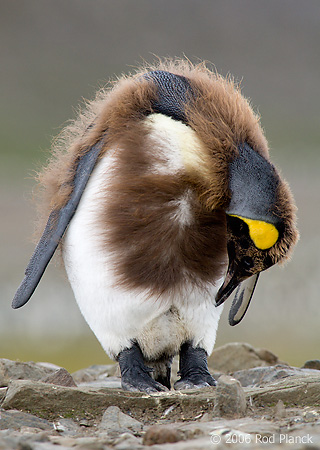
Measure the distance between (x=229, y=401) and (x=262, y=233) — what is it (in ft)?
1.81

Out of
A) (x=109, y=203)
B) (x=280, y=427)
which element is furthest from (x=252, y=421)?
(x=109, y=203)

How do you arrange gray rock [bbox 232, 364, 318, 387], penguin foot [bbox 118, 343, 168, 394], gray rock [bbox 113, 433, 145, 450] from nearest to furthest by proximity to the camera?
gray rock [bbox 113, 433, 145, 450], penguin foot [bbox 118, 343, 168, 394], gray rock [bbox 232, 364, 318, 387]

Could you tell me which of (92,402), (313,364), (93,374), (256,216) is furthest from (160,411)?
(93,374)

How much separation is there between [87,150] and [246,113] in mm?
632

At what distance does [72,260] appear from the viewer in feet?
Result: 8.02

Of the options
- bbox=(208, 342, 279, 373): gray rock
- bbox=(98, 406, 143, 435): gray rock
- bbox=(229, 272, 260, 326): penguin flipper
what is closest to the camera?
bbox=(98, 406, 143, 435): gray rock

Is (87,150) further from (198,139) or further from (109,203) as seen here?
(198,139)

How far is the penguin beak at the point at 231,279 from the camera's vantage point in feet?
7.25

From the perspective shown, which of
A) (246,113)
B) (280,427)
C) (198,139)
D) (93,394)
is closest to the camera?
(280,427)

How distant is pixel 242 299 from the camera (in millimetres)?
2555

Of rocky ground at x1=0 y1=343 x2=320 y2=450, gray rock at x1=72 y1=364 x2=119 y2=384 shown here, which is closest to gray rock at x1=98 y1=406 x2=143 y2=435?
rocky ground at x1=0 y1=343 x2=320 y2=450

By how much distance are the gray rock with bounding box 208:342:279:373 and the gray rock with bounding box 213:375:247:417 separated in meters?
1.69

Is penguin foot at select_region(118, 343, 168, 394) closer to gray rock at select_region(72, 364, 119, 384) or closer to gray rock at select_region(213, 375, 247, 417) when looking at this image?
gray rock at select_region(213, 375, 247, 417)

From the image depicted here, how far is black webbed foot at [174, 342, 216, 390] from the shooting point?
2.36 metres
